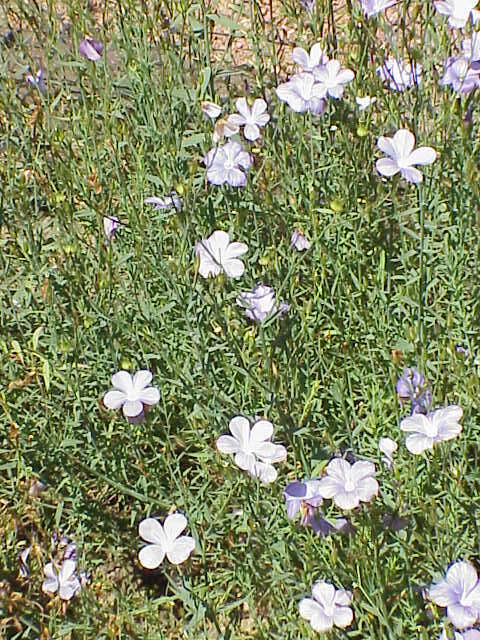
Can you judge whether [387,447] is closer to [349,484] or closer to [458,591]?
[349,484]

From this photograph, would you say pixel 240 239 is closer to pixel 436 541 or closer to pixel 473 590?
pixel 436 541

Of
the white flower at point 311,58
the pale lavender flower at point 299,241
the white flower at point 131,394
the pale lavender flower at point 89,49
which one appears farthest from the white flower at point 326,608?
the pale lavender flower at point 89,49

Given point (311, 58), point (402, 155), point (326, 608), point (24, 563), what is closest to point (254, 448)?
point (326, 608)

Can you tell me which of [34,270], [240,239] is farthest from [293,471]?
[34,270]

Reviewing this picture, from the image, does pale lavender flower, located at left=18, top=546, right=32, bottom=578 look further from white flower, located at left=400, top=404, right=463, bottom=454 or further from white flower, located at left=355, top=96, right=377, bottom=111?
white flower, located at left=355, top=96, right=377, bottom=111

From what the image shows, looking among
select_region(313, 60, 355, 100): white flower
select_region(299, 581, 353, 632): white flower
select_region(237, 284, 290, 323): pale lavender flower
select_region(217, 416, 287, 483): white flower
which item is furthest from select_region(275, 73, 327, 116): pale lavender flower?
select_region(299, 581, 353, 632): white flower
